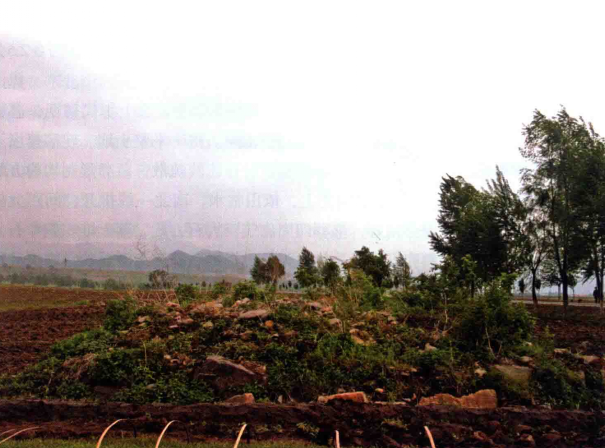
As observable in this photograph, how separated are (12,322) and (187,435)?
8655 millimetres

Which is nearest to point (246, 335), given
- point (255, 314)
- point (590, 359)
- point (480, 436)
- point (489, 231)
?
point (255, 314)

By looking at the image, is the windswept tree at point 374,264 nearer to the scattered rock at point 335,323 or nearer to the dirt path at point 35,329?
the scattered rock at point 335,323

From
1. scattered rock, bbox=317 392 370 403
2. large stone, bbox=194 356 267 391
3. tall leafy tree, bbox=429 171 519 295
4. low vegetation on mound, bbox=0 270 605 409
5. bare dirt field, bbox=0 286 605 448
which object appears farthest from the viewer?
tall leafy tree, bbox=429 171 519 295

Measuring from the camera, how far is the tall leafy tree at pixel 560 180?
1655 cm

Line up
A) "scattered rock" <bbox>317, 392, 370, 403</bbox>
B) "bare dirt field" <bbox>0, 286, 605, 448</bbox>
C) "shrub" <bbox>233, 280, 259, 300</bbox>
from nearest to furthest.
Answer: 1. "bare dirt field" <bbox>0, 286, 605, 448</bbox>
2. "scattered rock" <bbox>317, 392, 370, 403</bbox>
3. "shrub" <bbox>233, 280, 259, 300</bbox>

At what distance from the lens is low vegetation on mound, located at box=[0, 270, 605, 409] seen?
284 inches

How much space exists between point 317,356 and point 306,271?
3.70 meters

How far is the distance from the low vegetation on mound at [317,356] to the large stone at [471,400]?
0.18 metres

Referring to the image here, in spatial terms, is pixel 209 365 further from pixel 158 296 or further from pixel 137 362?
pixel 158 296

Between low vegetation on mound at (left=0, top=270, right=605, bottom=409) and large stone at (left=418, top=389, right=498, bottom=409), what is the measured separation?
0.18 metres

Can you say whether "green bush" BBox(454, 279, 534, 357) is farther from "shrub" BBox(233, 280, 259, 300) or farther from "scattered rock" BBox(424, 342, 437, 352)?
"shrub" BBox(233, 280, 259, 300)

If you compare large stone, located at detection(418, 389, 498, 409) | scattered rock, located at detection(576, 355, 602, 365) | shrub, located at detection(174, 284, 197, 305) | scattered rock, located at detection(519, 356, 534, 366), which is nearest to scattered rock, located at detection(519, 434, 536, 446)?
large stone, located at detection(418, 389, 498, 409)

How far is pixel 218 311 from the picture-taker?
9.64m

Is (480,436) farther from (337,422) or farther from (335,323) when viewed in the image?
(335,323)
